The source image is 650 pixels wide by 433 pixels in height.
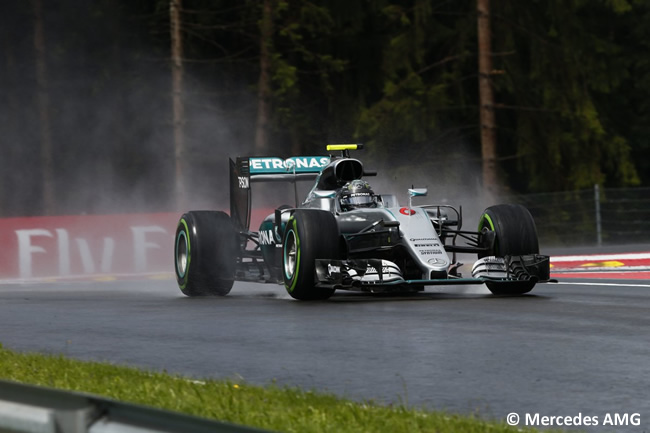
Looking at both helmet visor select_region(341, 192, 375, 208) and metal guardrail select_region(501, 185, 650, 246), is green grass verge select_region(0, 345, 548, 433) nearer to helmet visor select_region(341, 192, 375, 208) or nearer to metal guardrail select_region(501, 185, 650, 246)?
helmet visor select_region(341, 192, 375, 208)

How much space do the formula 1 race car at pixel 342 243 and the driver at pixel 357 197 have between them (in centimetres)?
1

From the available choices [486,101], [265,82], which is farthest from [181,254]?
[265,82]

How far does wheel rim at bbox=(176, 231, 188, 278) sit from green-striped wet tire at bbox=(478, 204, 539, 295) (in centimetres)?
404

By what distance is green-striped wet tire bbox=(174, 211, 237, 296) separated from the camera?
16203 millimetres

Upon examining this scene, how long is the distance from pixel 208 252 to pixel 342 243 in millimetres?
2470

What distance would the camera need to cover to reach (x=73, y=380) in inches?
330

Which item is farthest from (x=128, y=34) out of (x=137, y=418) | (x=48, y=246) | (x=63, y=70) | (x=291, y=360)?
(x=137, y=418)

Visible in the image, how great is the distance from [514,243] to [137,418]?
10232 millimetres

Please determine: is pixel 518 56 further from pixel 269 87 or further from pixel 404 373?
pixel 404 373

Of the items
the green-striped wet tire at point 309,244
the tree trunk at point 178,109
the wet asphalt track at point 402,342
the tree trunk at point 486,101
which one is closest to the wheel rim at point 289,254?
the green-striped wet tire at point 309,244

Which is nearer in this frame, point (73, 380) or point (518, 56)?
point (73, 380)

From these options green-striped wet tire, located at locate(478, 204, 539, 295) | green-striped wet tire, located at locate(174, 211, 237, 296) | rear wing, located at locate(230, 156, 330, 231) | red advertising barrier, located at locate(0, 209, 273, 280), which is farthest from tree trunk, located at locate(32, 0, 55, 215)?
green-striped wet tire, located at locate(478, 204, 539, 295)

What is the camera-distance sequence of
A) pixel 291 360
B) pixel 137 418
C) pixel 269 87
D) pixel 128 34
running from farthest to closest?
pixel 128 34 → pixel 269 87 → pixel 291 360 → pixel 137 418

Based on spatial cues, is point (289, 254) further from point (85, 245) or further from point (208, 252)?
point (85, 245)
